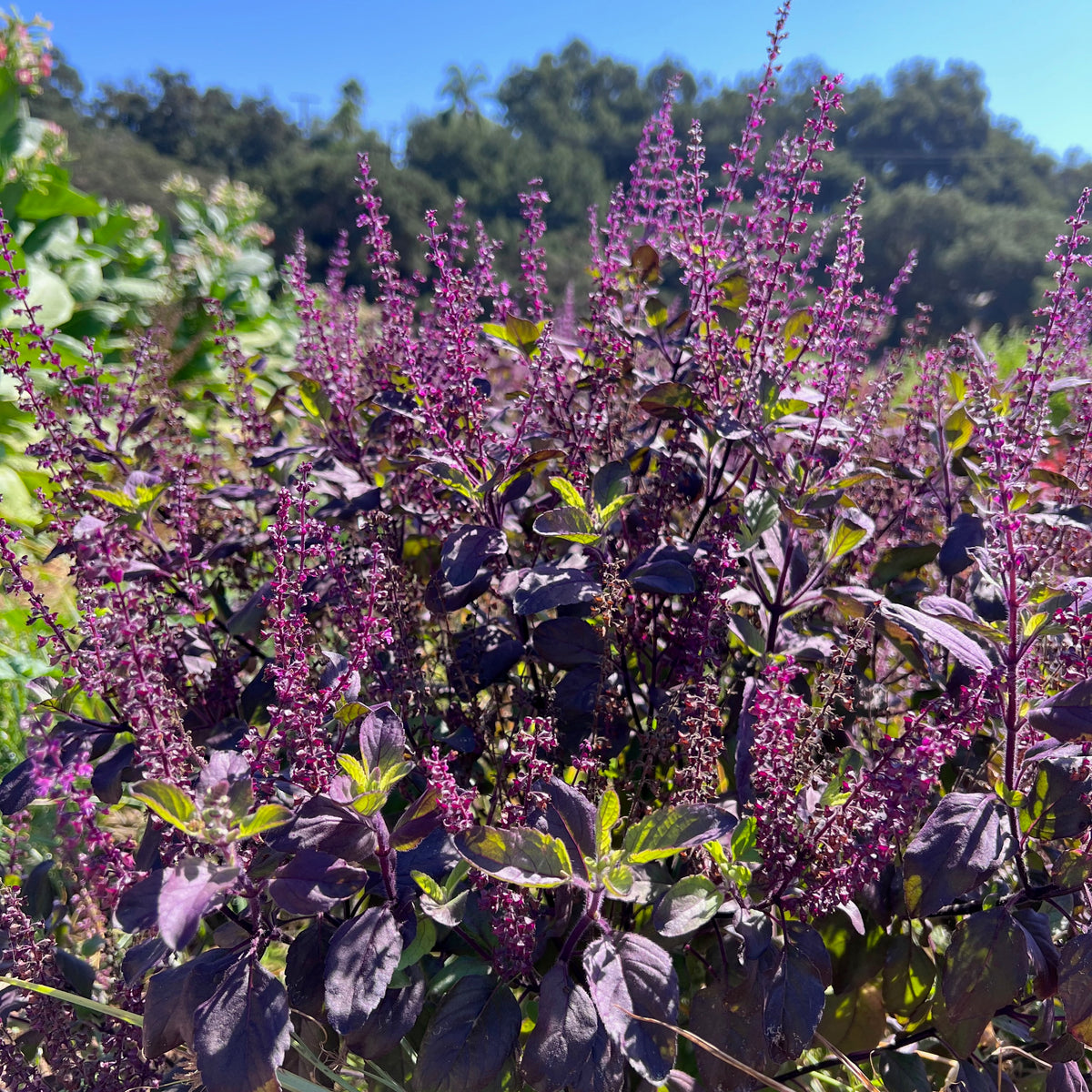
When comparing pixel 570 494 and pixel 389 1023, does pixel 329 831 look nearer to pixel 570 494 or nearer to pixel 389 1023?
pixel 389 1023

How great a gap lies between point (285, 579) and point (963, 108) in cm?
6722

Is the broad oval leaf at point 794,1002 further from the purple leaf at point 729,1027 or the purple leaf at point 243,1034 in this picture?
the purple leaf at point 243,1034

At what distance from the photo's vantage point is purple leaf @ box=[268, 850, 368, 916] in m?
1.13

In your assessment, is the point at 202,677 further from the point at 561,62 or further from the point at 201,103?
the point at 561,62

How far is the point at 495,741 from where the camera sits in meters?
1.90

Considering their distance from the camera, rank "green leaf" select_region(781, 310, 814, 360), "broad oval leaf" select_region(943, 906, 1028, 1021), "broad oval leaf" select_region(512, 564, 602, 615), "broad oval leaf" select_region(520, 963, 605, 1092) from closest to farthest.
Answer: "broad oval leaf" select_region(520, 963, 605, 1092), "broad oval leaf" select_region(943, 906, 1028, 1021), "broad oval leaf" select_region(512, 564, 602, 615), "green leaf" select_region(781, 310, 814, 360)

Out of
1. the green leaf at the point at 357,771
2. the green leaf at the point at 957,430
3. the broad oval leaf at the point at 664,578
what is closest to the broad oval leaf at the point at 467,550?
the broad oval leaf at the point at 664,578

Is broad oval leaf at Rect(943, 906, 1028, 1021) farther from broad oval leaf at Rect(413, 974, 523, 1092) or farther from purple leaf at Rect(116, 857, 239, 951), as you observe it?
purple leaf at Rect(116, 857, 239, 951)

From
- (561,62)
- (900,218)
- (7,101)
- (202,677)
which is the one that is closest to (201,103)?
(561,62)

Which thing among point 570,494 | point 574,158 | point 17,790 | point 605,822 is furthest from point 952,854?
point 574,158

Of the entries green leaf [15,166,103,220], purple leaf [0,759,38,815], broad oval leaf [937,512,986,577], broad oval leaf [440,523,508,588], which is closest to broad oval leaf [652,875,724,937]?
broad oval leaf [440,523,508,588]

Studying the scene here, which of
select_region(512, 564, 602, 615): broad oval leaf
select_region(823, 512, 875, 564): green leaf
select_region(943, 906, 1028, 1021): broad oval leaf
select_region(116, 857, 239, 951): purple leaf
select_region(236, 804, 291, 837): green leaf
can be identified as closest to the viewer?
select_region(116, 857, 239, 951): purple leaf

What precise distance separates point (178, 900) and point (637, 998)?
25.9 inches

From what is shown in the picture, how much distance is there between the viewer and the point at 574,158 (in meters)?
40.1
